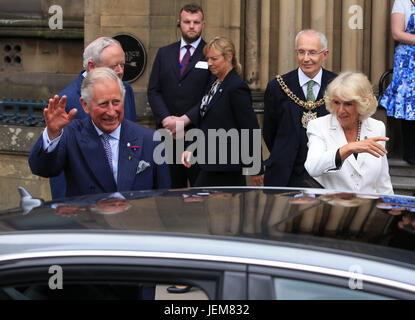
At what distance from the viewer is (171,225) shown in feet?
8.89

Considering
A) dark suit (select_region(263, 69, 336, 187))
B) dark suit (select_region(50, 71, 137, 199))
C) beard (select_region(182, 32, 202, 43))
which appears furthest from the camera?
beard (select_region(182, 32, 202, 43))

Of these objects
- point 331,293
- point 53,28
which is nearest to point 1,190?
point 53,28

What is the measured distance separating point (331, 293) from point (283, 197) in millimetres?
955

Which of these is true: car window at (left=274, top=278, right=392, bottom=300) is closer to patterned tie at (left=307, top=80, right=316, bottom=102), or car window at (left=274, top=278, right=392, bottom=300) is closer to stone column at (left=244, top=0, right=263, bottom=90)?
patterned tie at (left=307, top=80, right=316, bottom=102)

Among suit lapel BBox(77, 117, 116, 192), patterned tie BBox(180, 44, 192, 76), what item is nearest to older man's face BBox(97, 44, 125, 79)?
suit lapel BBox(77, 117, 116, 192)

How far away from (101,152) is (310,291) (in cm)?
226

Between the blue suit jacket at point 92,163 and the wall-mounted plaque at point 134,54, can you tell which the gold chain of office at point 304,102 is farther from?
the wall-mounted plaque at point 134,54

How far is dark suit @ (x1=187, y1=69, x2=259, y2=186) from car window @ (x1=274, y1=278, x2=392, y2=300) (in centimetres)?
394

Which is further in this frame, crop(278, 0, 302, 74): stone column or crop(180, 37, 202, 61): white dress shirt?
crop(278, 0, 302, 74): stone column

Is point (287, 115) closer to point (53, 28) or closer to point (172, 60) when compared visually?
point (172, 60)

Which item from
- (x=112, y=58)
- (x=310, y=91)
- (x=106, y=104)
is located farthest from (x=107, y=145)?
(x=310, y=91)

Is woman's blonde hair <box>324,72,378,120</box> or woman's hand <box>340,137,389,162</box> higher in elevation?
woman's blonde hair <box>324,72,378,120</box>

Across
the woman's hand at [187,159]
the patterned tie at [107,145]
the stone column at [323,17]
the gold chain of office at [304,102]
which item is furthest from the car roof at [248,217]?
the stone column at [323,17]

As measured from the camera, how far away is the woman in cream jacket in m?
4.81
